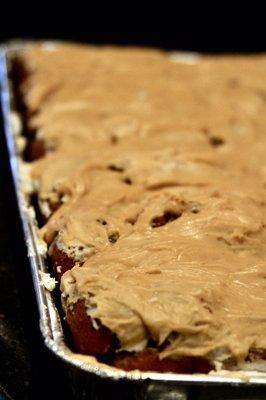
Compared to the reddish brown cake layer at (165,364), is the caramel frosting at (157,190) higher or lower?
higher

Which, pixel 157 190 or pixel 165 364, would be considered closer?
pixel 165 364

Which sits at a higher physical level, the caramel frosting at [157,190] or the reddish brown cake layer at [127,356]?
the caramel frosting at [157,190]

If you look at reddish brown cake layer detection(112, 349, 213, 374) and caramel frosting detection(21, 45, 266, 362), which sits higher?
caramel frosting detection(21, 45, 266, 362)

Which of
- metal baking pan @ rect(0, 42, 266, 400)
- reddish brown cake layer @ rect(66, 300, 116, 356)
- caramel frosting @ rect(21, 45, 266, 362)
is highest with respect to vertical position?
caramel frosting @ rect(21, 45, 266, 362)

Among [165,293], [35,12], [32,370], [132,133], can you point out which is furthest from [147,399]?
[35,12]

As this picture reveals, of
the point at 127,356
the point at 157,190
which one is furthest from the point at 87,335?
the point at 157,190

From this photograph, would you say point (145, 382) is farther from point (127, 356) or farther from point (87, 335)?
point (87, 335)

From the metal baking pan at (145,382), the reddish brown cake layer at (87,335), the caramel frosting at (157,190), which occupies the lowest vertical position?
the metal baking pan at (145,382)

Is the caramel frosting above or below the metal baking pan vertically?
above

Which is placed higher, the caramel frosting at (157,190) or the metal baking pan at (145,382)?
the caramel frosting at (157,190)
